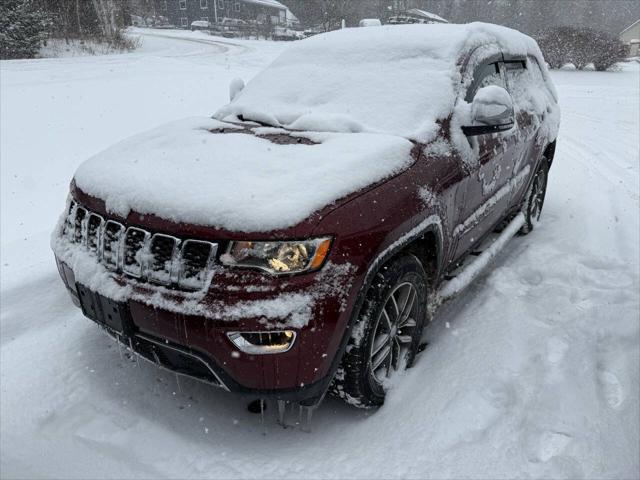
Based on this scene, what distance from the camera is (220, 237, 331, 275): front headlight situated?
77.1 inches

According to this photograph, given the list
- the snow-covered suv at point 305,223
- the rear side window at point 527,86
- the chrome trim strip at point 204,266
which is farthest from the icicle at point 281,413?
the rear side window at point 527,86

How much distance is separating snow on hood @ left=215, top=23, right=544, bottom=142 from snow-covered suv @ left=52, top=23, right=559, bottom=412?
13 millimetres

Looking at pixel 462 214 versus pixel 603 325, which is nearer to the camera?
pixel 462 214

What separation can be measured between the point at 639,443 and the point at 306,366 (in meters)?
1.62

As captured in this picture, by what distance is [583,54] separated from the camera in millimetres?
23188

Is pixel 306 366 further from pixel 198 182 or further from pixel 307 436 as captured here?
pixel 198 182

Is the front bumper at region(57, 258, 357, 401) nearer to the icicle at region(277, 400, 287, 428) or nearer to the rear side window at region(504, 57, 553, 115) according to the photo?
the icicle at region(277, 400, 287, 428)

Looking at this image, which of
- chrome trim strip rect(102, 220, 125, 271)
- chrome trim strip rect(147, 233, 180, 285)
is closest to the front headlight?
chrome trim strip rect(147, 233, 180, 285)

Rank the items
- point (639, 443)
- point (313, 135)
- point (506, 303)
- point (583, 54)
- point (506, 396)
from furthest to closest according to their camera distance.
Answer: point (583, 54)
point (506, 303)
point (313, 135)
point (506, 396)
point (639, 443)

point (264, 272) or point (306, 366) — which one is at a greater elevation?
point (264, 272)

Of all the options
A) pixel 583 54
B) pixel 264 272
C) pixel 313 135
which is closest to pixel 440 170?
pixel 313 135

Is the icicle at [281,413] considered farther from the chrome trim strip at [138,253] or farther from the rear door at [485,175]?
the rear door at [485,175]

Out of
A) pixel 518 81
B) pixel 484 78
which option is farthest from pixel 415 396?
pixel 518 81

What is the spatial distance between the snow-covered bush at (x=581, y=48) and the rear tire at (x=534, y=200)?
21.8m
